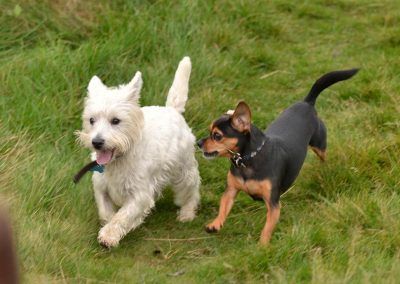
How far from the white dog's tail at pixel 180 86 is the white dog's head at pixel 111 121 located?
63cm

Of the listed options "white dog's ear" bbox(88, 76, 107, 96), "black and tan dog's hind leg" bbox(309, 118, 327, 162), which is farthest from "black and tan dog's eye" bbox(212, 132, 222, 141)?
→ "black and tan dog's hind leg" bbox(309, 118, 327, 162)

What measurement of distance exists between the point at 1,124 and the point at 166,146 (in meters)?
1.23

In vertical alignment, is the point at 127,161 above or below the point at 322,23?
above

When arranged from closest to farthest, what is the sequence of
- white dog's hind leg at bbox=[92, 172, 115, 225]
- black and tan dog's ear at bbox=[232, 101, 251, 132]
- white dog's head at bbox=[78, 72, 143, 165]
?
black and tan dog's ear at bbox=[232, 101, 251, 132]
white dog's head at bbox=[78, 72, 143, 165]
white dog's hind leg at bbox=[92, 172, 115, 225]

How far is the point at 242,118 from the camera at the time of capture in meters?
3.79

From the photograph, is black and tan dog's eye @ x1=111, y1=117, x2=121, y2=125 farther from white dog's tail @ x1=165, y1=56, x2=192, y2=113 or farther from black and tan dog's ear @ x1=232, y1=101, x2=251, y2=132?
white dog's tail @ x1=165, y1=56, x2=192, y2=113

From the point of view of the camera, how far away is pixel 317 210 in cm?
419

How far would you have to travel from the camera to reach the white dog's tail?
15.3ft

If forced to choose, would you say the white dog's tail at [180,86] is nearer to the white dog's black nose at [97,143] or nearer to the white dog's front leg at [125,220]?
the white dog's front leg at [125,220]

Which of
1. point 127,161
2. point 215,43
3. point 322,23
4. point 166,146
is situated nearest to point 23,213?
point 127,161

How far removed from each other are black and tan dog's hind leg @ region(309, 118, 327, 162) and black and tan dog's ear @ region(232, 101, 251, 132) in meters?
0.99

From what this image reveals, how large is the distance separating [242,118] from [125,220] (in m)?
1.02

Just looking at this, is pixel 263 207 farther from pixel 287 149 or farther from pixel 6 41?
pixel 6 41

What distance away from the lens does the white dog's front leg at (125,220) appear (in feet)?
13.2
